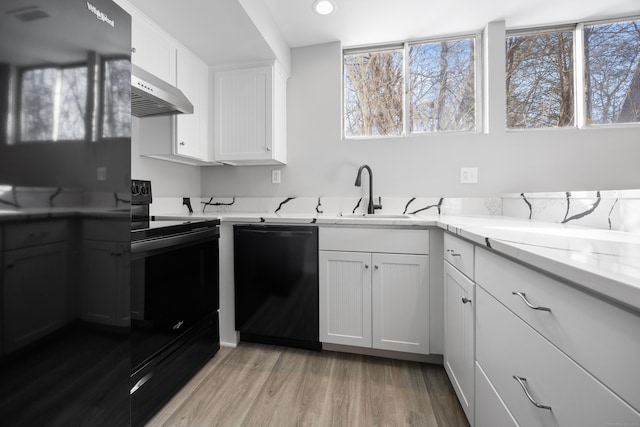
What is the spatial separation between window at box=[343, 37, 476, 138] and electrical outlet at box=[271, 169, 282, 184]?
27.6 inches

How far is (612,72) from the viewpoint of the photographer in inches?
78.2

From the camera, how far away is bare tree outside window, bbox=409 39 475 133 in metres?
2.20

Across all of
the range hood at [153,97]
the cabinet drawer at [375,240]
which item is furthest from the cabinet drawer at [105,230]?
the cabinet drawer at [375,240]

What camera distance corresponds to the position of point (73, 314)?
2.20 ft

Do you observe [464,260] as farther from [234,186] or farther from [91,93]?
[234,186]

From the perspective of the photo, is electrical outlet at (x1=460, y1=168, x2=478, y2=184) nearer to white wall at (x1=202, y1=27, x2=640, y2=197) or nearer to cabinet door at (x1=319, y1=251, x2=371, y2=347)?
white wall at (x1=202, y1=27, x2=640, y2=197)

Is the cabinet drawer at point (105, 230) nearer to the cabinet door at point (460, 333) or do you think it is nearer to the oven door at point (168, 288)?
the oven door at point (168, 288)

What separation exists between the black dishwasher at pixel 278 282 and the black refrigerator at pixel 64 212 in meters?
0.95

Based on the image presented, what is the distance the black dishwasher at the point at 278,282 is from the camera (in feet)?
5.66

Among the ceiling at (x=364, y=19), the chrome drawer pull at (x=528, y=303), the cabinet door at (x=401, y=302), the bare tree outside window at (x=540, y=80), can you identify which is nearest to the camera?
the chrome drawer pull at (x=528, y=303)

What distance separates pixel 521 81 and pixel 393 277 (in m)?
1.89

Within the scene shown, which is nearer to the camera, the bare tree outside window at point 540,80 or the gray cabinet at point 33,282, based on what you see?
the gray cabinet at point 33,282

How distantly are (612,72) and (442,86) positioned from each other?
1173 mm

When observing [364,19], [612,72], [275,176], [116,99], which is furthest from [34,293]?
[612,72]
